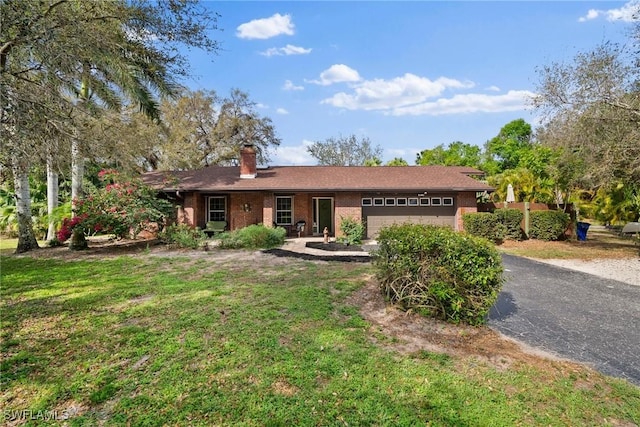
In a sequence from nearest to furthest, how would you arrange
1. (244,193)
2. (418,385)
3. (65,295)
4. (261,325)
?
1. (418,385)
2. (261,325)
3. (65,295)
4. (244,193)

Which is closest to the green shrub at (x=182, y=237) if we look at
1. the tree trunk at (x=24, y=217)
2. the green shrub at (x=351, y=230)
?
the tree trunk at (x=24, y=217)

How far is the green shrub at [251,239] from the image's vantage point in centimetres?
1269

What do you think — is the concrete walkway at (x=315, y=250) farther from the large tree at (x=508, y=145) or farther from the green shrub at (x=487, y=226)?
the large tree at (x=508, y=145)

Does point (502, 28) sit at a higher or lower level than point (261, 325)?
higher

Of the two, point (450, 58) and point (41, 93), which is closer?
point (41, 93)

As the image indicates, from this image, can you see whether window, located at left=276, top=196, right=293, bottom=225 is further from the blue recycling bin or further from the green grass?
the blue recycling bin

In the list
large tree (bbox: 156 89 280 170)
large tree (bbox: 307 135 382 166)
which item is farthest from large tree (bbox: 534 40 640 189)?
large tree (bbox: 307 135 382 166)

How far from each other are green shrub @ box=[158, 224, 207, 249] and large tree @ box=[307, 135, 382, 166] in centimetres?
3254

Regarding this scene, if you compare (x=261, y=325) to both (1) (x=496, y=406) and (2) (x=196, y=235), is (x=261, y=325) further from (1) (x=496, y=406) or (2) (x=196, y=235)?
(2) (x=196, y=235)

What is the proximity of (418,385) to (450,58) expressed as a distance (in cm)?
1375

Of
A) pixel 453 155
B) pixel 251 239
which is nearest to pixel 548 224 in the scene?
pixel 251 239

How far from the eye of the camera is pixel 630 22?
35.0 feet

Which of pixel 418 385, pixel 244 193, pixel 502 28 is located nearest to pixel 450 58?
pixel 502 28

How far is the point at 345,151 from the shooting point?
45156 mm
